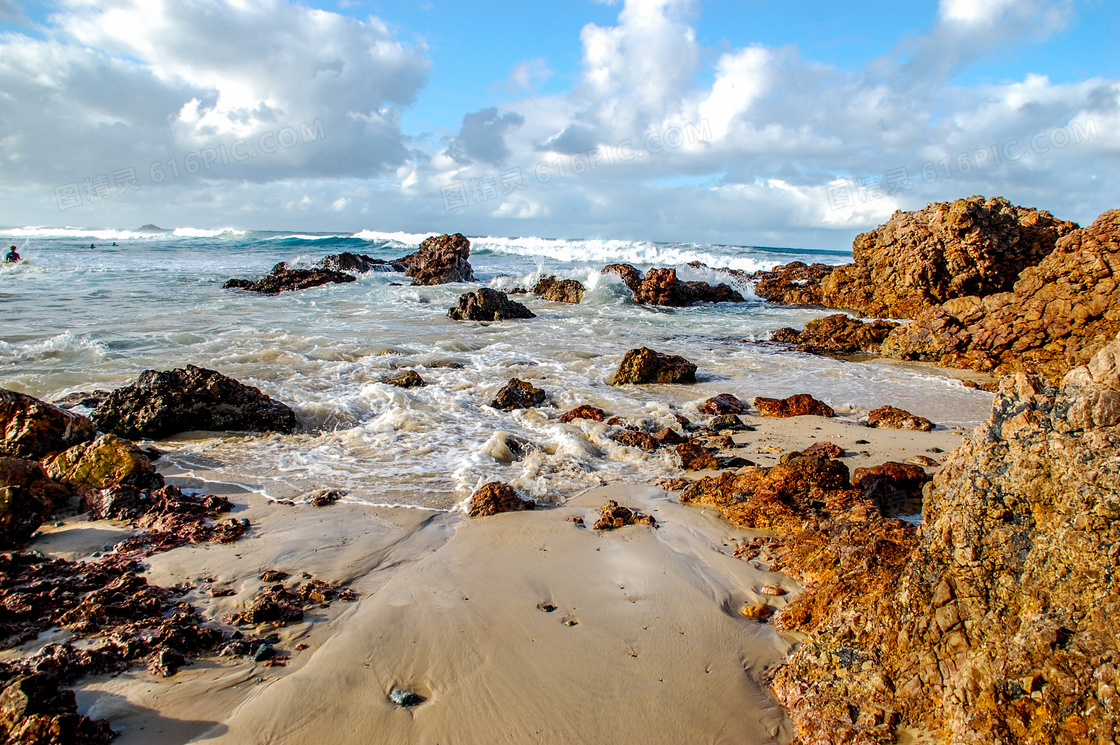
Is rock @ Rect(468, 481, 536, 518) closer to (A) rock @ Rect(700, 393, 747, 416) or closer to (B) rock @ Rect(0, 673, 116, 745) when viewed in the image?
(B) rock @ Rect(0, 673, 116, 745)

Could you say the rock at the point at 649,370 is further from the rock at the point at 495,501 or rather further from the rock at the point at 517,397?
the rock at the point at 495,501

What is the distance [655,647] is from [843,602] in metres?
0.83

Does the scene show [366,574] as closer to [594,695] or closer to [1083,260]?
[594,695]

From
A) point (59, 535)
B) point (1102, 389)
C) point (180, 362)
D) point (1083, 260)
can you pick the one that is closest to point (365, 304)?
point (180, 362)

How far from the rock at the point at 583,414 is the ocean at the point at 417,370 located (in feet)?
0.59

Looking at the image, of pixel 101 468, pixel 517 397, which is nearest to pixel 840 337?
pixel 517 397

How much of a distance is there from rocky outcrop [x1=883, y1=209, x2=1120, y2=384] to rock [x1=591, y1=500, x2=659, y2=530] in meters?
7.46

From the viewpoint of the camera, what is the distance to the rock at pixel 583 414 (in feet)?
20.4

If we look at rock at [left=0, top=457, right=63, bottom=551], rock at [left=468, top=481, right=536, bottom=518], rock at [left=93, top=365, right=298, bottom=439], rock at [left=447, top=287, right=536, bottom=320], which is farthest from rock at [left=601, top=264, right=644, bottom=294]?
rock at [left=0, top=457, right=63, bottom=551]

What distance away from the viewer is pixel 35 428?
468 cm

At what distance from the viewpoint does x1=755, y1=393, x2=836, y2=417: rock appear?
6586 millimetres

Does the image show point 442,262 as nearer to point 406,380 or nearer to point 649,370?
point 406,380

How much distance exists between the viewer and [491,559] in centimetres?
340

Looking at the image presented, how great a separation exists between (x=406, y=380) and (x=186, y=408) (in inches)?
95.5
